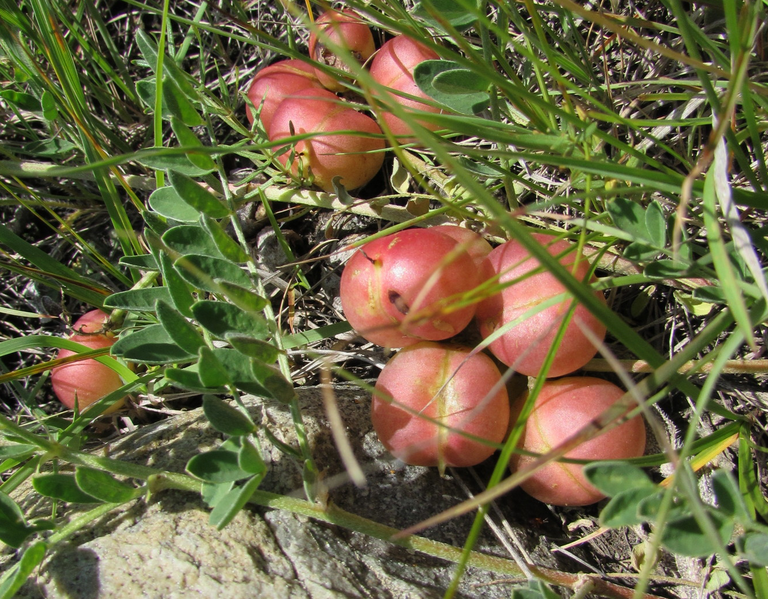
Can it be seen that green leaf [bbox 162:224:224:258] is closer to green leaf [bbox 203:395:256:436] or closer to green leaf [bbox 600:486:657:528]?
green leaf [bbox 203:395:256:436]

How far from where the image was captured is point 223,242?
155 centimetres

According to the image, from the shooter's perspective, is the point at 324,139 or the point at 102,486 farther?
the point at 324,139

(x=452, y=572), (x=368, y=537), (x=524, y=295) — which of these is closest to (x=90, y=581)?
(x=368, y=537)

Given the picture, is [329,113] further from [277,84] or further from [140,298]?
[140,298]

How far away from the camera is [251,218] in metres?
2.36

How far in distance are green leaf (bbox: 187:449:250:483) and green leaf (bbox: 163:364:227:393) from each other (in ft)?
0.50

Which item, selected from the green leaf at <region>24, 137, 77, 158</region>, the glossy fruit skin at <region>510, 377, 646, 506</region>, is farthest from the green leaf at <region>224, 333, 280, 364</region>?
the green leaf at <region>24, 137, 77, 158</region>

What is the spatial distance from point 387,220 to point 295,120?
463mm

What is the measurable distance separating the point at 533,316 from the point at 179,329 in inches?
32.8

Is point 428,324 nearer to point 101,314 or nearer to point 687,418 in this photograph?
point 687,418

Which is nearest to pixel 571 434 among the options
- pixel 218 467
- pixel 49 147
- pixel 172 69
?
pixel 218 467

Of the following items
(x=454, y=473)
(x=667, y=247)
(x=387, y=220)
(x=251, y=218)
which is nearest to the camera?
(x=667, y=247)

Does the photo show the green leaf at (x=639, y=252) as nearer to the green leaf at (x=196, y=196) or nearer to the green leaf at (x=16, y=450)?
the green leaf at (x=196, y=196)

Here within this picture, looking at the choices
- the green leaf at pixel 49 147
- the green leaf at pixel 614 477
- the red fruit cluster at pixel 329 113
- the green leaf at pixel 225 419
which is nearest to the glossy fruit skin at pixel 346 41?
the red fruit cluster at pixel 329 113
